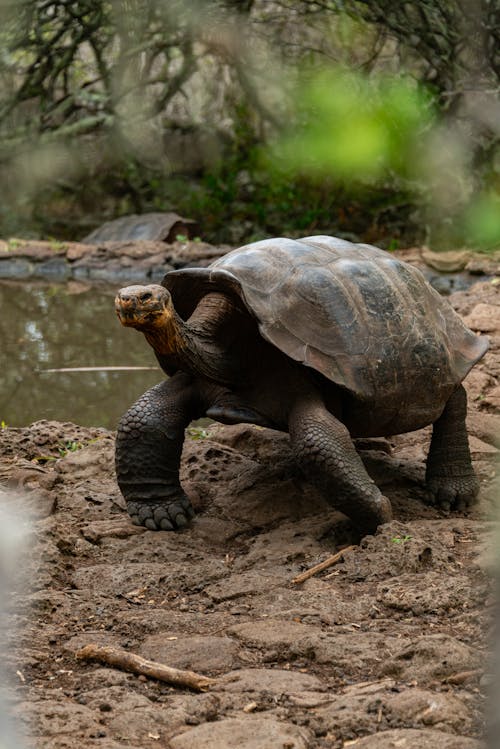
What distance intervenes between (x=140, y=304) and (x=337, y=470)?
85 centimetres

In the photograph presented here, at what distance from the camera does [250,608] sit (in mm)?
2623

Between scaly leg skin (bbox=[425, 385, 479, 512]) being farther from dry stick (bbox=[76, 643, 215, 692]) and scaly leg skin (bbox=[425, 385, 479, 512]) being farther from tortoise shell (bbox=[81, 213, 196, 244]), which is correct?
tortoise shell (bbox=[81, 213, 196, 244])

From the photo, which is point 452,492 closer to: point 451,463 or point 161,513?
point 451,463

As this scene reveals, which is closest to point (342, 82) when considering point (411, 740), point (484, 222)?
point (484, 222)

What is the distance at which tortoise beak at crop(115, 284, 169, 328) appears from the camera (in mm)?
3004

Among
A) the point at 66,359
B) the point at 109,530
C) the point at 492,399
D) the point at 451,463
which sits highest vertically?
the point at 451,463

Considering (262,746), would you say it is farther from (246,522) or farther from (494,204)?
(246,522)

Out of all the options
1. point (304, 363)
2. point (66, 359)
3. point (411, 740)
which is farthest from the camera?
point (66, 359)

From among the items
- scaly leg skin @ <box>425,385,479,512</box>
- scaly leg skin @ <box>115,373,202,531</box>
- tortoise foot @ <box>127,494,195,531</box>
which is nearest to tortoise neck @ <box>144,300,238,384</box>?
scaly leg skin @ <box>115,373,202,531</box>

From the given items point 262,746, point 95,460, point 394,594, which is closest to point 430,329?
point 394,594

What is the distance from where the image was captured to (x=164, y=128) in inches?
647

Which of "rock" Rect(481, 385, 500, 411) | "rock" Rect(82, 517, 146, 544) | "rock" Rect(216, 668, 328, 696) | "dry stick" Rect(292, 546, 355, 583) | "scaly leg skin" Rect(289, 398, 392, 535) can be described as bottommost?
"rock" Rect(481, 385, 500, 411)

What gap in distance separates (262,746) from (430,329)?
2190 mm

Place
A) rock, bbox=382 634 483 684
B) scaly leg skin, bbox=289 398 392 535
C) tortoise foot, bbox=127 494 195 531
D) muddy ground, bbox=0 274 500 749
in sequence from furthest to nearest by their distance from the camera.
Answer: tortoise foot, bbox=127 494 195 531 < scaly leg skin, bbox=289 398 392 535 < rock, bbox=382 634 483 684 < muddy ground, bbox=0 274 500 749
